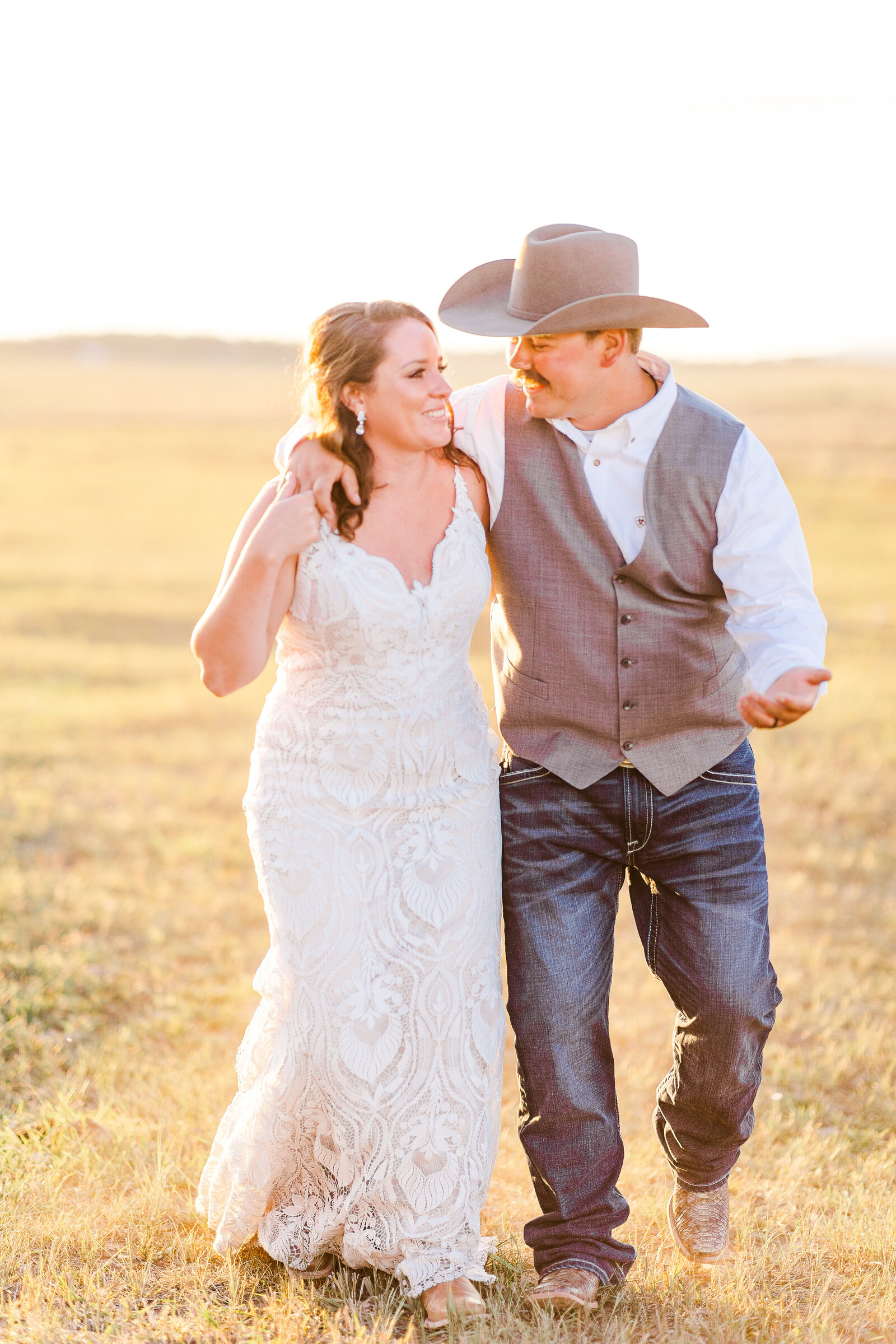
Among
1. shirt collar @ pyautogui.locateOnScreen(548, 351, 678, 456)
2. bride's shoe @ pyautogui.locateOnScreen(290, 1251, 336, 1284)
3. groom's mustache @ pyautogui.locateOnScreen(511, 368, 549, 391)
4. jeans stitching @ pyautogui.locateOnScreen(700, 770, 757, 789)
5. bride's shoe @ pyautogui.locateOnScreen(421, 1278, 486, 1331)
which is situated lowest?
bride's shoe @ pyautogui.locateOnScreen(290, 1251, 336, 1284)

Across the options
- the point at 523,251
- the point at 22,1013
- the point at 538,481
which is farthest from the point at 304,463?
the point at 22,1013

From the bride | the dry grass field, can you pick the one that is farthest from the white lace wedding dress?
the dry grass field

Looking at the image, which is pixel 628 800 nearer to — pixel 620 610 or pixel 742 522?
pixel 620 610

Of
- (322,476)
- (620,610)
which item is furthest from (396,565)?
(620,610)

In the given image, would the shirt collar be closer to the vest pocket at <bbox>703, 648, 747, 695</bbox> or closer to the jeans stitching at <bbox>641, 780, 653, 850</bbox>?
the vest pocket at <bbox>703, 648, 747, 695</bbox>

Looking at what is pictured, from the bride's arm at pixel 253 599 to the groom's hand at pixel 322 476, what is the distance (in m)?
0.05

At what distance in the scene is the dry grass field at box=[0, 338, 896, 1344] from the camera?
3393 millimetres

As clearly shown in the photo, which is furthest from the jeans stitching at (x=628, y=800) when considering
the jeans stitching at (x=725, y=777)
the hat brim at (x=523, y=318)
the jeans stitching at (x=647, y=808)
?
the hat brim at (x=523, y=318)

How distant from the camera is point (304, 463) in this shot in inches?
136

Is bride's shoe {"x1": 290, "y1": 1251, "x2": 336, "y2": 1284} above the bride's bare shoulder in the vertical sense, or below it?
below

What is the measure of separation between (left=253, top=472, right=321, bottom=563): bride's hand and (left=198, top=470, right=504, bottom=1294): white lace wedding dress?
0.30 ft

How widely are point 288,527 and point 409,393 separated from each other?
1.53ft

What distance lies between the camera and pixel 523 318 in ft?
Result: 11.8

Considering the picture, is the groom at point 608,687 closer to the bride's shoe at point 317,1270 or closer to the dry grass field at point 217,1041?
the dry grass field at point 217,1041
